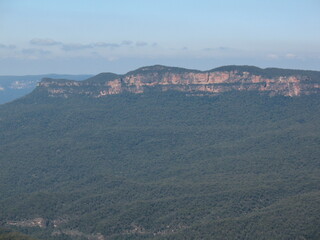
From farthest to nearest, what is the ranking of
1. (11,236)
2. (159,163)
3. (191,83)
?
(191,83), (159,163), (11,236)

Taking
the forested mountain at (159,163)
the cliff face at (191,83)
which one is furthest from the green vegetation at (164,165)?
the cliff face at (191,83)

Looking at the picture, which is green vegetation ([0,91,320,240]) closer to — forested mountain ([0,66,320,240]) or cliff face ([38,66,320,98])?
forested mountain ([0,66,320,240])

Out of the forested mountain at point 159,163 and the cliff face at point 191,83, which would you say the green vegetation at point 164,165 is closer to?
the forested mountain at point 159,163

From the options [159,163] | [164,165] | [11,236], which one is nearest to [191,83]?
[159,163]

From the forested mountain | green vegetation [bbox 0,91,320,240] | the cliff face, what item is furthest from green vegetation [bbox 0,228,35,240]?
the cliff face

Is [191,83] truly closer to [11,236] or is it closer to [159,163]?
[159,163]

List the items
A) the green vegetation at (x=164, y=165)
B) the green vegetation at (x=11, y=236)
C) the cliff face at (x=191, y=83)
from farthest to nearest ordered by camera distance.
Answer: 1. the cliff face at (x=191, y=83)
2. the green vegetation at (x=164, y=165)
3. the green vegetation at (x=11, y=236)
